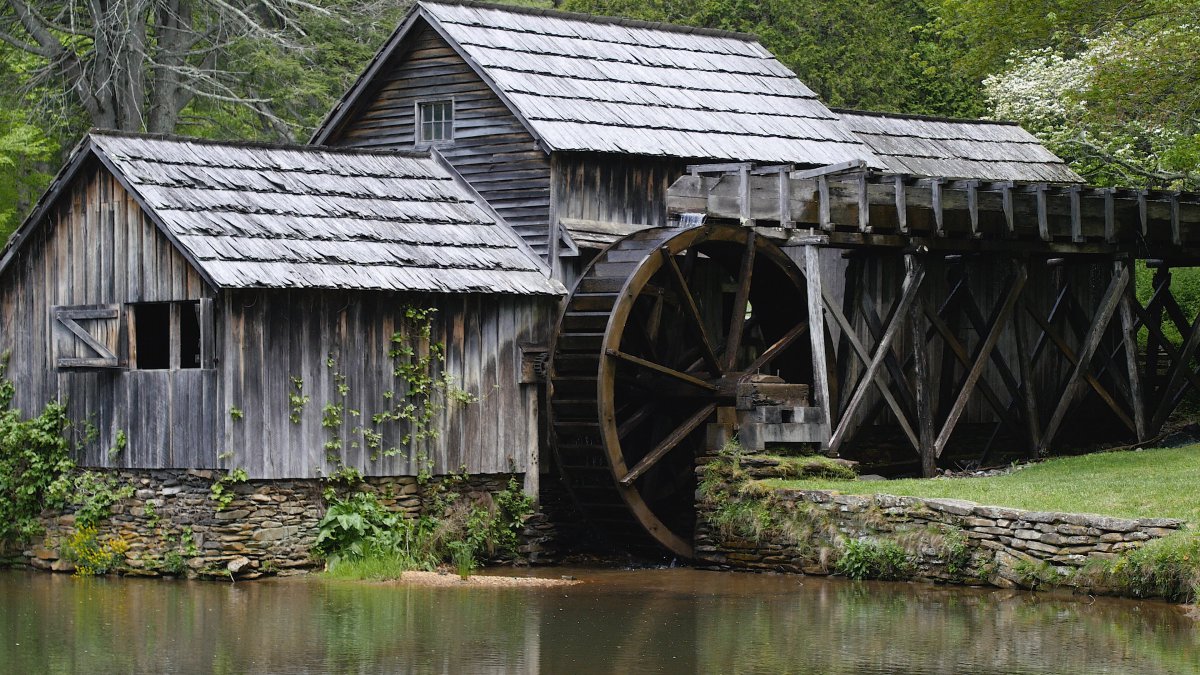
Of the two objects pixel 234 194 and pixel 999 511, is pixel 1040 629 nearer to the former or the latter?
pixel 999 511

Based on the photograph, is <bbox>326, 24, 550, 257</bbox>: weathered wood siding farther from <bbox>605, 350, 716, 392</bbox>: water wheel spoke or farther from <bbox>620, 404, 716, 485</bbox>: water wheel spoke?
<bbox>620, 404, 716, 485</bbox>: water wheel spoke

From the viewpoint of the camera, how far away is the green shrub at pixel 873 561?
18.0m

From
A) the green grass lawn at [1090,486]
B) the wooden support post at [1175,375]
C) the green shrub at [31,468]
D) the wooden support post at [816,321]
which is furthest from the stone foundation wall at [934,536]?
the wooden support post at [1175,375]

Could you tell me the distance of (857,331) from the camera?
24531 millimetres

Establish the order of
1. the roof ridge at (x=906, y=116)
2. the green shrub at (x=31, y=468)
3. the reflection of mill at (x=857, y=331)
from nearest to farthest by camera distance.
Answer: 1. the green shrub at (x=31, y=468)
2. the reflection of mill at (x=857, y=331)
3. the roof ridge at (x=906, y=116)

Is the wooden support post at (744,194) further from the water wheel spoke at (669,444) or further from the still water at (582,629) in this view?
the still water at (582,629)

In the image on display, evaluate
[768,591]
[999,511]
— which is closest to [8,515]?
[768,591]

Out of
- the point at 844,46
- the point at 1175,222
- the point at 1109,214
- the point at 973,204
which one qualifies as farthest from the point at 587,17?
the point at 844,46

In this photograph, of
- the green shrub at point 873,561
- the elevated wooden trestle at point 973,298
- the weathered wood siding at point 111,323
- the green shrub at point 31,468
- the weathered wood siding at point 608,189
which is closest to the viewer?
the green shrub at point 873,561

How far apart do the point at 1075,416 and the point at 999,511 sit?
10.0 metres

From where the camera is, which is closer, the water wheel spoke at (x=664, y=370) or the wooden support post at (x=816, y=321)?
the water wheel spoke at (x=664, y=370)

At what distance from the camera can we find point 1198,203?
83.9 ft

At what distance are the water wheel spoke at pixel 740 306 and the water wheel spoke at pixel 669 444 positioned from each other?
793 millimetres

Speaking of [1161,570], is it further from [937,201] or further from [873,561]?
[937,201]
